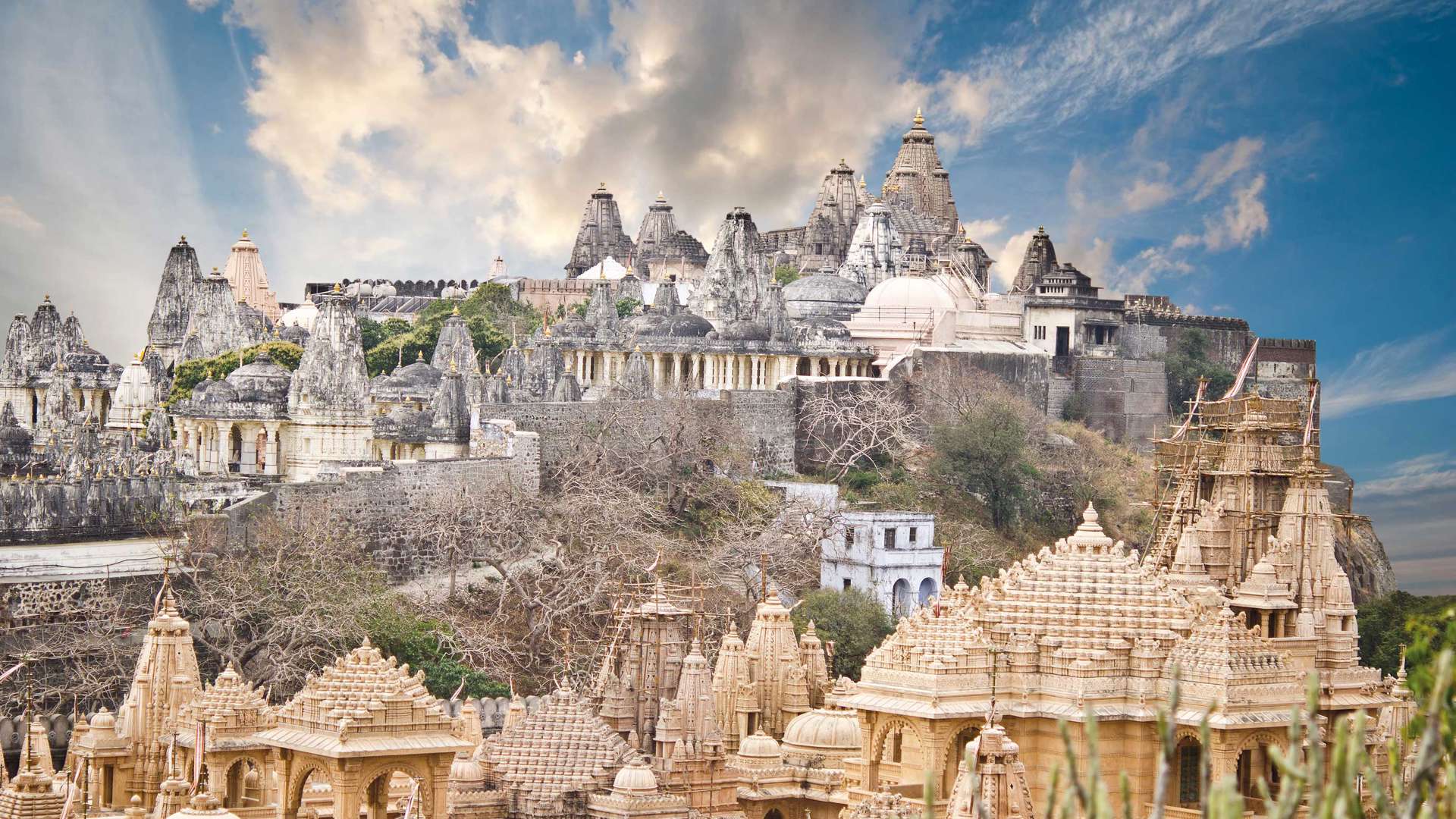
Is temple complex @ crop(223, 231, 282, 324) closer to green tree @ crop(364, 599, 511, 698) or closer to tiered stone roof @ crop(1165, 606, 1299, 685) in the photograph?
green tree @ crop(364, 599, 511, 698)

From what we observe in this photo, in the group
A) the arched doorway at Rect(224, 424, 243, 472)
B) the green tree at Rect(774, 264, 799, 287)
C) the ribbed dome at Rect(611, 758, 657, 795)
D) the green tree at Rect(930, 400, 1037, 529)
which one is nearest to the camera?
the ribbed dome at Rect(611, 758, 657, 795)

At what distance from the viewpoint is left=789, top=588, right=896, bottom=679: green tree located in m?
41.0

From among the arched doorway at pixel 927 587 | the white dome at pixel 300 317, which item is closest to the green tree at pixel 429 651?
the arched doorway at pixel 927 587

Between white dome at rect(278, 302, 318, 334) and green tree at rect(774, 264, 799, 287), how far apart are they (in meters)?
13.0

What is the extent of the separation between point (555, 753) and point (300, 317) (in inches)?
1881

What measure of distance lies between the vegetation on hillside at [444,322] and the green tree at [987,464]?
1030 centimetres

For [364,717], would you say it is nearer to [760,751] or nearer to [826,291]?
[760,751]

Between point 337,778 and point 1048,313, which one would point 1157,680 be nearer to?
point 337,778

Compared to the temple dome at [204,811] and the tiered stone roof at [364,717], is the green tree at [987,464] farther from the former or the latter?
the temple dome at [204,811]

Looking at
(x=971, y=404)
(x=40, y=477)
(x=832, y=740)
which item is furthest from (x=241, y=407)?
(x=832, y=740)

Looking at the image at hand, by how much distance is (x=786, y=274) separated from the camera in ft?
249

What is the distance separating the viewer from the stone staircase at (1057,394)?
61344 millimetres

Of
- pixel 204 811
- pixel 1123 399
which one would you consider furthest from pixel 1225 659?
pixel 1123 399

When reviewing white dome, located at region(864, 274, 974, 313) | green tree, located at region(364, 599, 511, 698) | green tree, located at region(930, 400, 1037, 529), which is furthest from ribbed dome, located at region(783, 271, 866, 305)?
green tree, located at region(364, 599, 511, 698)
